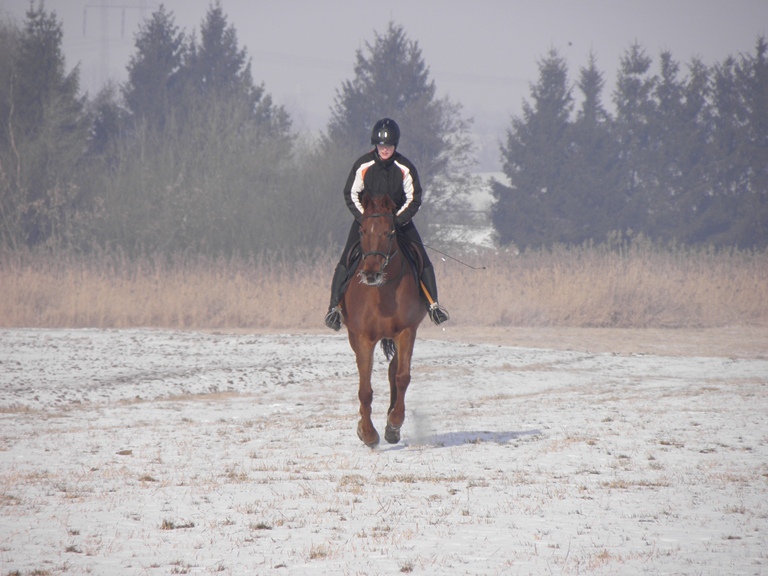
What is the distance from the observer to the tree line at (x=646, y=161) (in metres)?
50.6

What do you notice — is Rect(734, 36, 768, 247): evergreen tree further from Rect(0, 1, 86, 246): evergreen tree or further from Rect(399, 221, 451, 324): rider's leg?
Rect(399, 221, 451, 324): rider's leg

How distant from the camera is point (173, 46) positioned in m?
60.4

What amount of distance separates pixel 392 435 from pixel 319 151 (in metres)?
33.1

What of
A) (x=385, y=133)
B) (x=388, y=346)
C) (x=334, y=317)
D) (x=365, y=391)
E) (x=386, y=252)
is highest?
(x=385, y=133)

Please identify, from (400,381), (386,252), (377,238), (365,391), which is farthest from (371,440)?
(377,238)

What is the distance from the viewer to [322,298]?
1022 inches

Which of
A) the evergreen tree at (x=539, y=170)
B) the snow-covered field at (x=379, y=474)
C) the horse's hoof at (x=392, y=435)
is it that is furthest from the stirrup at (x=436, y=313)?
the evergreen tree at (x=539, y=170)

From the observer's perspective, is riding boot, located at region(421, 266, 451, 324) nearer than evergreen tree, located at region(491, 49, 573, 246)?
Yes

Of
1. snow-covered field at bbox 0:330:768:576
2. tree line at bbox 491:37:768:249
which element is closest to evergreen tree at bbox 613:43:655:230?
tree line at bbox 491:37:768:249

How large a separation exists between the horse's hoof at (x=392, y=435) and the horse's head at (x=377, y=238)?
1.61 metres

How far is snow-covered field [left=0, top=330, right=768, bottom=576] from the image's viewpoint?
5.22 meters

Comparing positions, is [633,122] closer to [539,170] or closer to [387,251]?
[539,170]

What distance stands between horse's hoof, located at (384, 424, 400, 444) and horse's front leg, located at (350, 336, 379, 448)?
0.22 meters

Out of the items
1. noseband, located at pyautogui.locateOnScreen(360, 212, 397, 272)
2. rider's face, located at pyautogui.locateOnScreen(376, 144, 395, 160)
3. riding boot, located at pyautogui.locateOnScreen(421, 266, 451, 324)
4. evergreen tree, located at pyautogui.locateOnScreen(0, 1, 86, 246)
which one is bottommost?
riding boot, located at pyautogui.locateOnScreen(421, 266, 451, 324)
